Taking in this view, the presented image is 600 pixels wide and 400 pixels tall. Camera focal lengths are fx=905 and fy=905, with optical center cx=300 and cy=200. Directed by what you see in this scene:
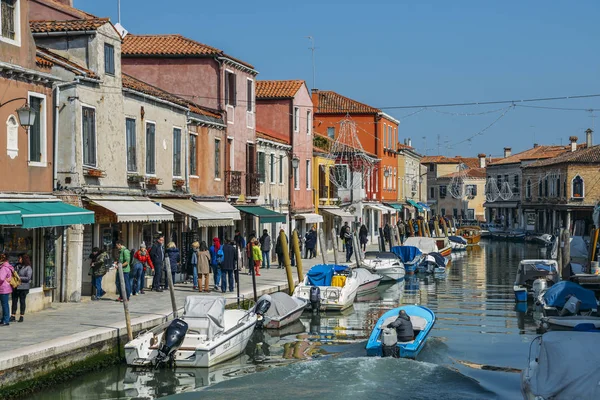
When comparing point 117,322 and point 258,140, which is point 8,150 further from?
point 258,140

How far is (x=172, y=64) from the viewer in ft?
117

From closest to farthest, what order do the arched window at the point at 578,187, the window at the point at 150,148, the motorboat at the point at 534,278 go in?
1. the window at the point at 150,148
2. the motorboat at the point at 534,278
3. the arched window at the point at 578,187

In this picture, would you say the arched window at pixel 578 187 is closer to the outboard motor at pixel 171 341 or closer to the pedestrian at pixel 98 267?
the pedestrian at pixel 98 267

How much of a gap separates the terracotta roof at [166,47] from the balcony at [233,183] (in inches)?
181

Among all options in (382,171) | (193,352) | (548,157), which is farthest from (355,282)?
(548,157)

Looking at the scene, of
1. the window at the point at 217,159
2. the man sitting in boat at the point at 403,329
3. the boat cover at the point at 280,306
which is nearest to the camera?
the man sitting in boat at the point at 403,329

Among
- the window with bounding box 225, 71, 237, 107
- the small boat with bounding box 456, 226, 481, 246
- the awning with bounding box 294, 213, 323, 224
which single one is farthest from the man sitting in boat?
the small boat with bounding box 456, 226, 481, 246

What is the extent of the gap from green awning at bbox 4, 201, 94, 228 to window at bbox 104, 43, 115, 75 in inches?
192

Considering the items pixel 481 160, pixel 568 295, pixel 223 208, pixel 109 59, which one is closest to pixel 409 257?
pixel 223 208

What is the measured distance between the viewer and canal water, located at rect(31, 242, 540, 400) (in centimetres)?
1691

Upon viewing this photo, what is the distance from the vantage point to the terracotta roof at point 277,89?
148 feet

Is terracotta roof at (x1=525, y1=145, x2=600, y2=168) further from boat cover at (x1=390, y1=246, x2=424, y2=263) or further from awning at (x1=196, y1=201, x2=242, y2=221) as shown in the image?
awning at (x1=196, y1=201, x2=242, y2=221)

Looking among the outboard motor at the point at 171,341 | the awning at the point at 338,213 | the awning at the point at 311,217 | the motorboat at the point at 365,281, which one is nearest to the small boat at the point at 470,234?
the awning at the point at 338,213

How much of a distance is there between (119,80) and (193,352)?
407 inches
